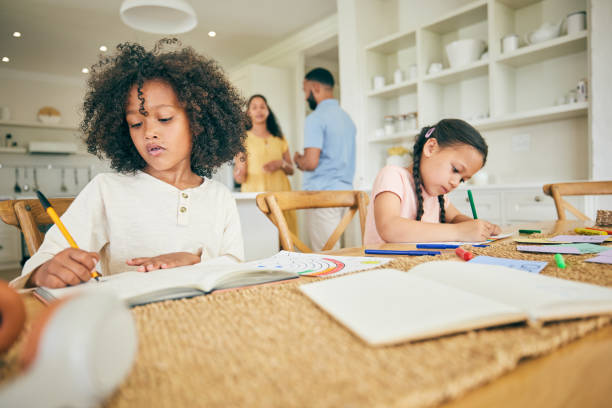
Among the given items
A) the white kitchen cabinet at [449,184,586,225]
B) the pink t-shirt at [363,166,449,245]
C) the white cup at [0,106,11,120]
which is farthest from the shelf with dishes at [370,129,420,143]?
the white cup at [0,106,11,120]

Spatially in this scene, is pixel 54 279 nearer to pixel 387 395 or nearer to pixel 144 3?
pixel 387 395

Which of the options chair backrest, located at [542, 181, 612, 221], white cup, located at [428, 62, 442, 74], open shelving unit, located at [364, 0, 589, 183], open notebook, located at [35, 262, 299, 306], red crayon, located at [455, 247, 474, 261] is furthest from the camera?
white cup, located at [428, 62, 442, 74]

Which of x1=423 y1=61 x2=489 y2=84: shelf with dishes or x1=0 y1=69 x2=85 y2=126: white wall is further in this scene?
x1=0 y1=69 x2=85 y2=126: white wall

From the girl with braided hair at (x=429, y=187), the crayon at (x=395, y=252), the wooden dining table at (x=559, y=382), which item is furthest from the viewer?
the girl with braided hair at (x=429, y=187)

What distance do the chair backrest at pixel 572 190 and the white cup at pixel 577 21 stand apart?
1271 millimetres

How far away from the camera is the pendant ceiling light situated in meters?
2.42

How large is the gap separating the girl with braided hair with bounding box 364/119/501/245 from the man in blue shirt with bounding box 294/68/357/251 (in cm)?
93

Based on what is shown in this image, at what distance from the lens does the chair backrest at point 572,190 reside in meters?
1.65

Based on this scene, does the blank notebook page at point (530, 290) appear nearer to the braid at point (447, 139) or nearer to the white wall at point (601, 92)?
the braid at point (447, 139)

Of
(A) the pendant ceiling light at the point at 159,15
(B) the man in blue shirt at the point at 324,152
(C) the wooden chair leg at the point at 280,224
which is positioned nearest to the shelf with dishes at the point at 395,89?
(B) the man in blue shirt at the point at 324,152

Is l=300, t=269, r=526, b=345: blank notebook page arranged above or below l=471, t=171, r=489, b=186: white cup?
below

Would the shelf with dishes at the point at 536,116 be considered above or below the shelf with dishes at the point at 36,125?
below

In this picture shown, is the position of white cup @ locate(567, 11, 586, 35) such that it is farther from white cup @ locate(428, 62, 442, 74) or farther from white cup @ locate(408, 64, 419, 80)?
white cup @ locate(408, 64, 419, 80)

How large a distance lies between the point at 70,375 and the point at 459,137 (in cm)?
119
